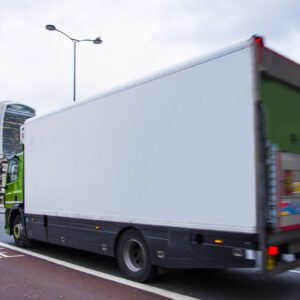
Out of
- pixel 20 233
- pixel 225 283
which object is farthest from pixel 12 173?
pixel 225 283

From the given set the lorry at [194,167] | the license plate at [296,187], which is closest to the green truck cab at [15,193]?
the lorry at [194,167]

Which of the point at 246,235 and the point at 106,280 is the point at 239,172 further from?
the point at 106,280

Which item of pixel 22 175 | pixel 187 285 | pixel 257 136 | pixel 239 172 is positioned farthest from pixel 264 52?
pixel 22 175

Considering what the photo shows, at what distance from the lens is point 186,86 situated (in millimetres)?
6648

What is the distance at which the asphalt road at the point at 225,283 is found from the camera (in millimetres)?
6586

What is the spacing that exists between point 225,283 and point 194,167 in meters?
2.18

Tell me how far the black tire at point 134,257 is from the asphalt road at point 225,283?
239mm

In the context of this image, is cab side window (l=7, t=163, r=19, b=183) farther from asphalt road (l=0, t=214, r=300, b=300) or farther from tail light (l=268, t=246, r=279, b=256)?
tail light (l=268, t=246, r=279, b=256)

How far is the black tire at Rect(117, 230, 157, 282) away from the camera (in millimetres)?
7207

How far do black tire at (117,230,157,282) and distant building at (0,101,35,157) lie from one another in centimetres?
4819

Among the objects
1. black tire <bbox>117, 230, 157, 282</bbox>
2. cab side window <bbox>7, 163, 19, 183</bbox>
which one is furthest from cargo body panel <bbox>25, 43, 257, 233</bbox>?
cab side window <bbox>7, 163, 19, 183</bbox>

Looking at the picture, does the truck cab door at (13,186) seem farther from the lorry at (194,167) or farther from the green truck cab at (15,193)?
the lorry at (194,167)

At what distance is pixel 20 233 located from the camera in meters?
11.4

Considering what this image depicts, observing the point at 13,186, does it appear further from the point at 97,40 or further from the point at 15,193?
the point at 97,40
